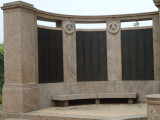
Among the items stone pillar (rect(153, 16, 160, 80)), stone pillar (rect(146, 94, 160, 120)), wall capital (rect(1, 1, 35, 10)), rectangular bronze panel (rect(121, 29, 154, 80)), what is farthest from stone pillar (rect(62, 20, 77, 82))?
stone pillar (rect(146, 94, 160, 120))

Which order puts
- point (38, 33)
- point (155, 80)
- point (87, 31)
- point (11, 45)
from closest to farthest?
point (11, 45)
point (38, 33)
point (155, 80)
point (87, 31)

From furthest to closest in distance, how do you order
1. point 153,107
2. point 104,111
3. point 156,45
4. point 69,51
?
1. point 69,51
2. point 156,45
3. point 104,111
4. point 153,107

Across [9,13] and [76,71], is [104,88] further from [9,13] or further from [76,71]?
[9,13]

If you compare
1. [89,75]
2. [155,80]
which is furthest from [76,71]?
[155,80]

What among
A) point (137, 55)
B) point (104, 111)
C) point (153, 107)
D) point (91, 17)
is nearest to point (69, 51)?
point (91, 17)

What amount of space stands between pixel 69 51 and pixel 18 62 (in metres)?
3.82

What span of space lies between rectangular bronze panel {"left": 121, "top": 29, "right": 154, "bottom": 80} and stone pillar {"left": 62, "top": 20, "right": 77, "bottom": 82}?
8.73 ft

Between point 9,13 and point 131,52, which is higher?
point 9,13

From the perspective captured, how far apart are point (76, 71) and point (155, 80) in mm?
4172

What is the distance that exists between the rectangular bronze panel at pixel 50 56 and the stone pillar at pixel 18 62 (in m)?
1.05

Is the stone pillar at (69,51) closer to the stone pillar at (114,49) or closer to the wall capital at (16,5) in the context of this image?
the stone pillar at (114,49)

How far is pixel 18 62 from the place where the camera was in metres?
11.5

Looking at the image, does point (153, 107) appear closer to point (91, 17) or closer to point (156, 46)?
point (156, 46)

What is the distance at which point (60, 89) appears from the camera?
1415 cm
